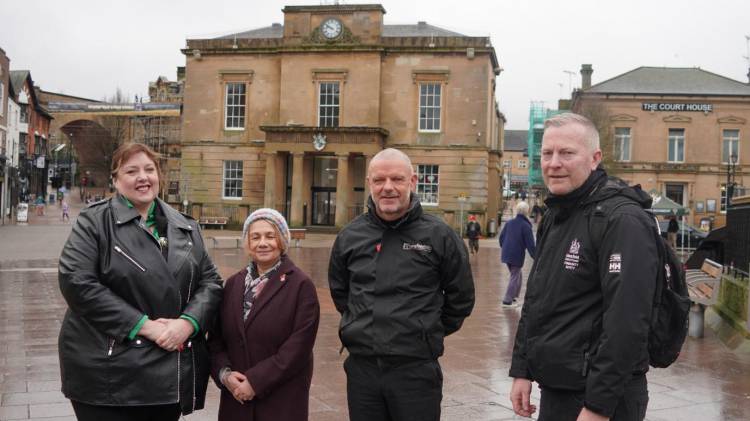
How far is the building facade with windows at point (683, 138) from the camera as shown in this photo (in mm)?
51281

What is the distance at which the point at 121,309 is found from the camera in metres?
3.60

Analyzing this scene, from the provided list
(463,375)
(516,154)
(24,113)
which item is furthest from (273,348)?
(516,154)

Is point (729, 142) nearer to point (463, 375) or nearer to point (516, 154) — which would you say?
point (463, 375)

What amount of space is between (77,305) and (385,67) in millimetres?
37642

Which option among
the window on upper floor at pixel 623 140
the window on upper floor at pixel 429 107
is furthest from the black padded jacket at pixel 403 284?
the window on upper floor at pixel 623 140

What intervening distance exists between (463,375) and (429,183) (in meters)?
32.8

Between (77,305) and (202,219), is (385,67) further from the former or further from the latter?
(77,305)

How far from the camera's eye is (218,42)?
42.1 m

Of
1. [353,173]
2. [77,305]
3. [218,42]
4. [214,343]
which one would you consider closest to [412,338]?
[214,343]

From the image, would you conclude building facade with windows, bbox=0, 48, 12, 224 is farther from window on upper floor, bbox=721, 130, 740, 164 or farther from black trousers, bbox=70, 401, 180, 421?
window on upper floor, bbox=721, 130, 740, 164

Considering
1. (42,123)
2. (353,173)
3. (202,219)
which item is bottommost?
(202,219)

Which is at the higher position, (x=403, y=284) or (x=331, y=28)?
(x=331, y=28)

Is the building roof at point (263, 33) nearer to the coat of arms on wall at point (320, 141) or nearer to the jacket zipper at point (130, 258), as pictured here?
the coat of arms on wall at point (320, 141)

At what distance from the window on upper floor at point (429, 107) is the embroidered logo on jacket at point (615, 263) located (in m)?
37.0
